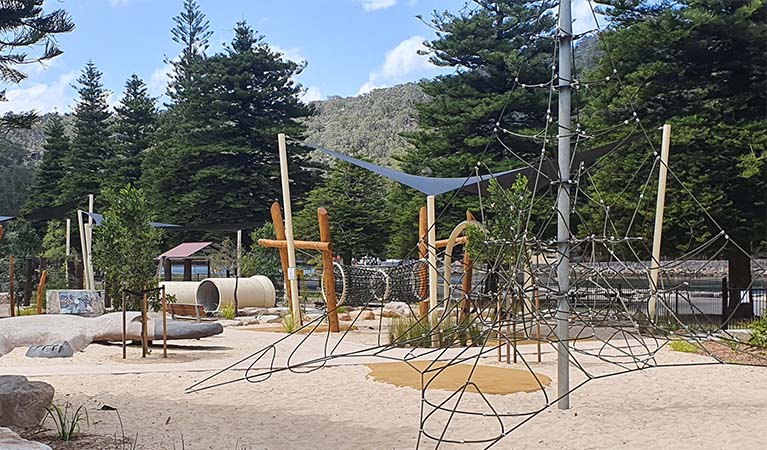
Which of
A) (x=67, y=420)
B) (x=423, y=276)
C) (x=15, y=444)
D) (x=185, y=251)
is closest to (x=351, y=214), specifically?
(x=185, y=251)

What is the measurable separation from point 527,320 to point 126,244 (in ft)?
18.3

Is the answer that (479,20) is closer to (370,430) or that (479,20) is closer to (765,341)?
(765,341)

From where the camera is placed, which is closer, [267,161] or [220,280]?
[220,280]

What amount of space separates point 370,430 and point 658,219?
270 inches

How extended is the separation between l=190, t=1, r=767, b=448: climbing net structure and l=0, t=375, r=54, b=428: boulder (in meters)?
1.32

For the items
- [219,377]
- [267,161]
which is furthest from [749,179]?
[267,161]

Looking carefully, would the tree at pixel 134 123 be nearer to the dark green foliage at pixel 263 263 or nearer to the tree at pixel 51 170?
the tree at pixel 51 170

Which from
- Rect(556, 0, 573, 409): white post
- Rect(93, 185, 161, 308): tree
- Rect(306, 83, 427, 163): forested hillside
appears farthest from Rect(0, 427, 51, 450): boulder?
Rect(306, 83, 427, 163): forested hillside

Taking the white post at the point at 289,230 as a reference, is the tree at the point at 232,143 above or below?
above

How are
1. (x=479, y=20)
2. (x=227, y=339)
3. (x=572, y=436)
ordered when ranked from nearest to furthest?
1. (x=572, y=436)
2. (x=227, y=339)
3. (x=479, y=20)

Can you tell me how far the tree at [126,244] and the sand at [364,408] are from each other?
1055mm

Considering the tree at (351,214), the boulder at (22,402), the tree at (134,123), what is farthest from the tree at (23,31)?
the tree at (134,123)

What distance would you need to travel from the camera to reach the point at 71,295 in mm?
12617

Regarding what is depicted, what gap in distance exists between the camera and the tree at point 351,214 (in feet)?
75.0
